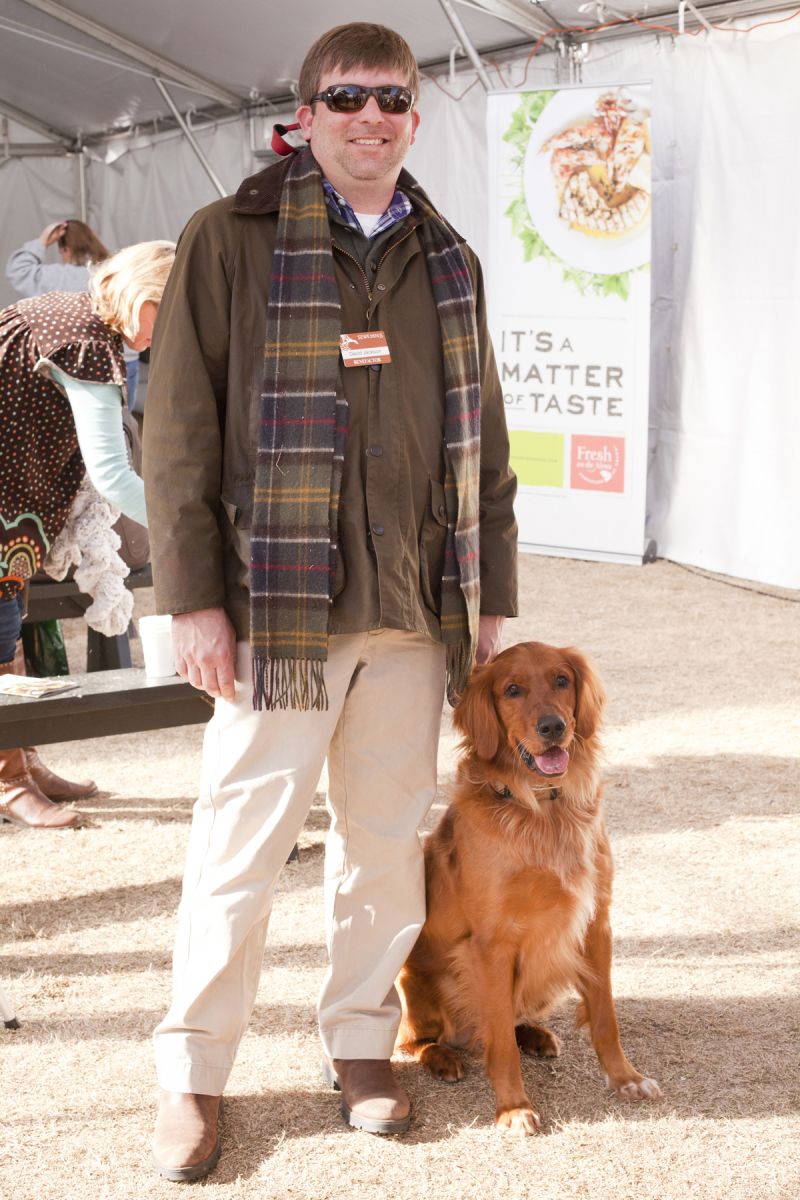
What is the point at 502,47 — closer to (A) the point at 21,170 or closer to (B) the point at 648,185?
(B) the point at 648,185

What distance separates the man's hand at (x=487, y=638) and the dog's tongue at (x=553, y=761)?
201 mm

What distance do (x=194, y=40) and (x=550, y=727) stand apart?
7.92m

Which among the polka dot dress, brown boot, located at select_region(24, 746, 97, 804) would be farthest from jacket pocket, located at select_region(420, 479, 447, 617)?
brown boot, located at select_region(24, 746, 97, 804)

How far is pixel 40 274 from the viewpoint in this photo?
25.7 feet

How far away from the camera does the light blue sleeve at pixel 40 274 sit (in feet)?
24.0

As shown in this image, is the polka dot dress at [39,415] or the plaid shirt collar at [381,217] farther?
the polka dot dress at [39,415]

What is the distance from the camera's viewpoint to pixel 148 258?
3.00 metres

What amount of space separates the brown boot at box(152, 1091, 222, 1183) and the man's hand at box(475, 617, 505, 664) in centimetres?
87

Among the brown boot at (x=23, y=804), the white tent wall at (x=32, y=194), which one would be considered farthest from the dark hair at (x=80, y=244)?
the white tent wall at (x=32, y=194)

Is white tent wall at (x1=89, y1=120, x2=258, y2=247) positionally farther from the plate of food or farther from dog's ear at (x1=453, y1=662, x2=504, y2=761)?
dog's ear at (x1=453, y1=662, x2=504, y2=761)

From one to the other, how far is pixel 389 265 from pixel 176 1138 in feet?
4.62

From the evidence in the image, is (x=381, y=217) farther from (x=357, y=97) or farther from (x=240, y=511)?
(x=240, y=511)

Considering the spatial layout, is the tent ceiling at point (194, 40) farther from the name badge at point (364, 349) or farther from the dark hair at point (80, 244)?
the name badge at point (364, 349)

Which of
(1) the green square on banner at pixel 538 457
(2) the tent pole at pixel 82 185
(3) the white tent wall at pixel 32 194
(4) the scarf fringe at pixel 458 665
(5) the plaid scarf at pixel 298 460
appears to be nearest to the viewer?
(5) the plaid scarf at pixel 298 460
